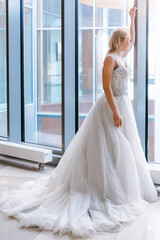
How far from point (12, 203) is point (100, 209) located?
82 cm

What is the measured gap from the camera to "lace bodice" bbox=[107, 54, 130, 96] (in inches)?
134

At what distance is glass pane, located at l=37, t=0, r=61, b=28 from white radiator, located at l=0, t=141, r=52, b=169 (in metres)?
1.69

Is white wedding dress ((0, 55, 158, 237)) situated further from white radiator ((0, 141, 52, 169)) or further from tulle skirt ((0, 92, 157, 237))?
white radiator ((0, 141, 52, 169))

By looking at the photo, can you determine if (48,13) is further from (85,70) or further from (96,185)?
(96,185)

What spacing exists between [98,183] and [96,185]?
0.03 metres

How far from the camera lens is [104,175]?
3250mm

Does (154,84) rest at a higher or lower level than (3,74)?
lower

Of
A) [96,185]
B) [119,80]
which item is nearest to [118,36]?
[119,80]

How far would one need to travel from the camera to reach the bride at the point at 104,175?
3080mm

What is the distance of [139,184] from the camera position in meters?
3.51

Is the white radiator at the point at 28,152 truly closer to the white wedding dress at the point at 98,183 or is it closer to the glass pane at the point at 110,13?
the white wedding dress at the point at 98,183

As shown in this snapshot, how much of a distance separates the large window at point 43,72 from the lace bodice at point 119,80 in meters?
1.76

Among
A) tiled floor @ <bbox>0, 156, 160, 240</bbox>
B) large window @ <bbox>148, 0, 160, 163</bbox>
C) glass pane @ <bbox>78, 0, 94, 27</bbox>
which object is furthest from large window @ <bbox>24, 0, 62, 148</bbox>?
tiled floor @ <bbox>0, 156, 160, 240</bbox>

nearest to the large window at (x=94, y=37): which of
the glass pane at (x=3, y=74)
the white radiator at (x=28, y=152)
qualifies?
the white radiator at (x=28, y=152)
